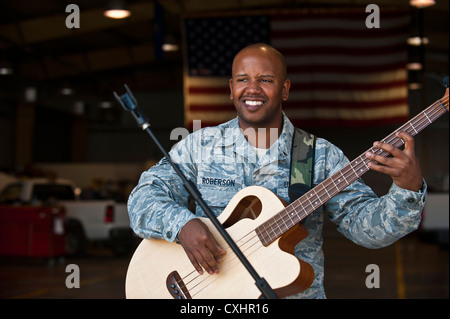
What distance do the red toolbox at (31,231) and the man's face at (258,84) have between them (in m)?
10.00

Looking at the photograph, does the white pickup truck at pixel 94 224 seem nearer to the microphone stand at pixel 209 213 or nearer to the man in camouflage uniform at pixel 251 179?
the man in camouflage uniform at pixel 251 179

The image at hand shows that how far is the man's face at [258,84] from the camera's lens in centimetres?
291

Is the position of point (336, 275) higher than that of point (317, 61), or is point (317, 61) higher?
point (317, 61)

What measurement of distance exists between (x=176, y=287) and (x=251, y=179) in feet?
2.15

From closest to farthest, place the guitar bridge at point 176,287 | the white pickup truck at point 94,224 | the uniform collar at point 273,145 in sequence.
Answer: the guitar bridge at point 176,287
the uniform collar at point 273,145
the white pickup truck at point 94,224

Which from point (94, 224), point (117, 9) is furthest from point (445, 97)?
point (94, 224)

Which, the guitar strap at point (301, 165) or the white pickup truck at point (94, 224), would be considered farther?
the white pickup truck at point (94, 224)

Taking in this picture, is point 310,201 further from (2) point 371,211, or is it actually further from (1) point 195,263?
(1) point 195,263

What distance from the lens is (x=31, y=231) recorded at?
40.7 feet

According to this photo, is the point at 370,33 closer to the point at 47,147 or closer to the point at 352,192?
the point at 352,192

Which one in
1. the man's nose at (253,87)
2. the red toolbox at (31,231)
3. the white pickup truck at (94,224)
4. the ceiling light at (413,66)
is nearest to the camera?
the man's nose at (253,87)

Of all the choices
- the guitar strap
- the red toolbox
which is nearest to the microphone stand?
the guitar strap

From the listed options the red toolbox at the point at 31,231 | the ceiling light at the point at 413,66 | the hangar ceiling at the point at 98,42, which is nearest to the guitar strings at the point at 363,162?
the red toolbox at the point at 31,231
